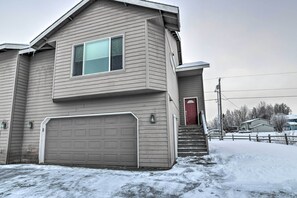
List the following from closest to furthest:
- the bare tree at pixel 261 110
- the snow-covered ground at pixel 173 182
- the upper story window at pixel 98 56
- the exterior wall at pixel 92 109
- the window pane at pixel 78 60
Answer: the snow-covered ground at pixel 173 182 < the exterior wall at pixel 92 109 < the upper story window at pixel 98 56 < the window pane at pixel 78 60 < the bare tree at pixel 261 110

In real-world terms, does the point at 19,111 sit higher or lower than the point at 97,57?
lower

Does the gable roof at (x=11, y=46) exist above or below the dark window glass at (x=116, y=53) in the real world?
above

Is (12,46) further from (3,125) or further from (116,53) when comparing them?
(116,53)

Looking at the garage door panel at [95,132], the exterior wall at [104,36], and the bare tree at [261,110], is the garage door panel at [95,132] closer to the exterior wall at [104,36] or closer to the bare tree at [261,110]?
the exterior wall at [104,36]

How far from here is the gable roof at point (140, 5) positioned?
648 cm

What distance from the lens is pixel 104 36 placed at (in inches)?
285

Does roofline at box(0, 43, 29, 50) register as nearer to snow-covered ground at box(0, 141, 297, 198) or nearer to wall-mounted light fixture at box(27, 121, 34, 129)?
wall-mounted light fixture at box(27, 121, 34, 129)

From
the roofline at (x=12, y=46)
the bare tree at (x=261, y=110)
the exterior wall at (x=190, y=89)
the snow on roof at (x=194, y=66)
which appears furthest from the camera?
the bare tree at (x=261, y=110)

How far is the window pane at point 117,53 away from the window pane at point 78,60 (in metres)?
1.49

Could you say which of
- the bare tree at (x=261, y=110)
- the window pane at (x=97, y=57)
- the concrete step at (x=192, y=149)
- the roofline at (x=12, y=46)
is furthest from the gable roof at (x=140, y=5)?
the bare tree at (x=261, y=110)

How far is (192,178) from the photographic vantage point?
496cm

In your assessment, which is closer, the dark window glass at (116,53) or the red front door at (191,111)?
the dark window glass at (116,53)

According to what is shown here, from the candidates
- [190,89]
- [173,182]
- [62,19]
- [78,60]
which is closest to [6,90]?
[78,60]

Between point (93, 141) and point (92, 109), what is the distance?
1319mm
